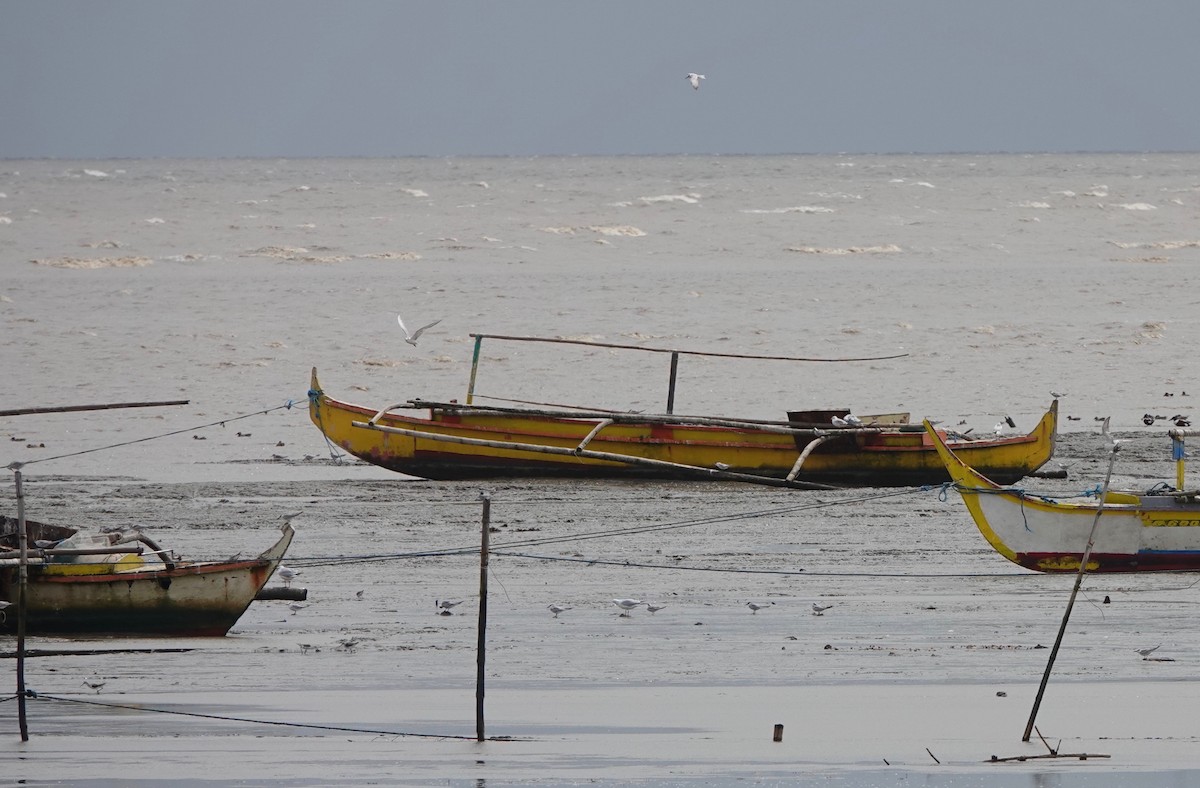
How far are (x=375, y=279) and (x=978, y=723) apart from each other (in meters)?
26.4

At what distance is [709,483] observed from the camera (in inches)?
592

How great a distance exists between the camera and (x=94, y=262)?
36.9 m

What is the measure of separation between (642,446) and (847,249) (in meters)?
25.9

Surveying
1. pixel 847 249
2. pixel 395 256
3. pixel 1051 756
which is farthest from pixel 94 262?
pixel 1051 756

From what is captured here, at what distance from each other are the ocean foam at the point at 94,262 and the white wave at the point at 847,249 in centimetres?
1472

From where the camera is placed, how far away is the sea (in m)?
7.63

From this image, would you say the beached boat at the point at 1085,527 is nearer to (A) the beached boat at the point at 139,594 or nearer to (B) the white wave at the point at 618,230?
(A) the beached boat at the point at 139,594

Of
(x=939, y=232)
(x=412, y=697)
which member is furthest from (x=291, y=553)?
(x=939, y=232)

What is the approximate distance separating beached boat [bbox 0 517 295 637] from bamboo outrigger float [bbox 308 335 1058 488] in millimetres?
5678

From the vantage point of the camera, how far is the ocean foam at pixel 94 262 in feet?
119

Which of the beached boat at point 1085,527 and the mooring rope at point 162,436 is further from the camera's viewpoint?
A: the mooring rope at point 162,436

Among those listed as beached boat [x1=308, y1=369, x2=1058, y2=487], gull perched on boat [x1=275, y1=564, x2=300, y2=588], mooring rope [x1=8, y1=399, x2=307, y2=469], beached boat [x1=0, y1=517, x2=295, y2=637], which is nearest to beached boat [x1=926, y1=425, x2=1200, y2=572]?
beached boat [x1=308, y1=369, x2=1058, y2=487]

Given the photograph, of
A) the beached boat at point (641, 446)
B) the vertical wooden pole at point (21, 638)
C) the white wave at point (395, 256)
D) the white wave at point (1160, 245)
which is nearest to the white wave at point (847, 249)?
the white wave at point (1160, 245)

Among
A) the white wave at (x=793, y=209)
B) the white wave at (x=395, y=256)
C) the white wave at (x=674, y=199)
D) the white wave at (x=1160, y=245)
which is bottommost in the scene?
the white wave at (x=395, y=256)
